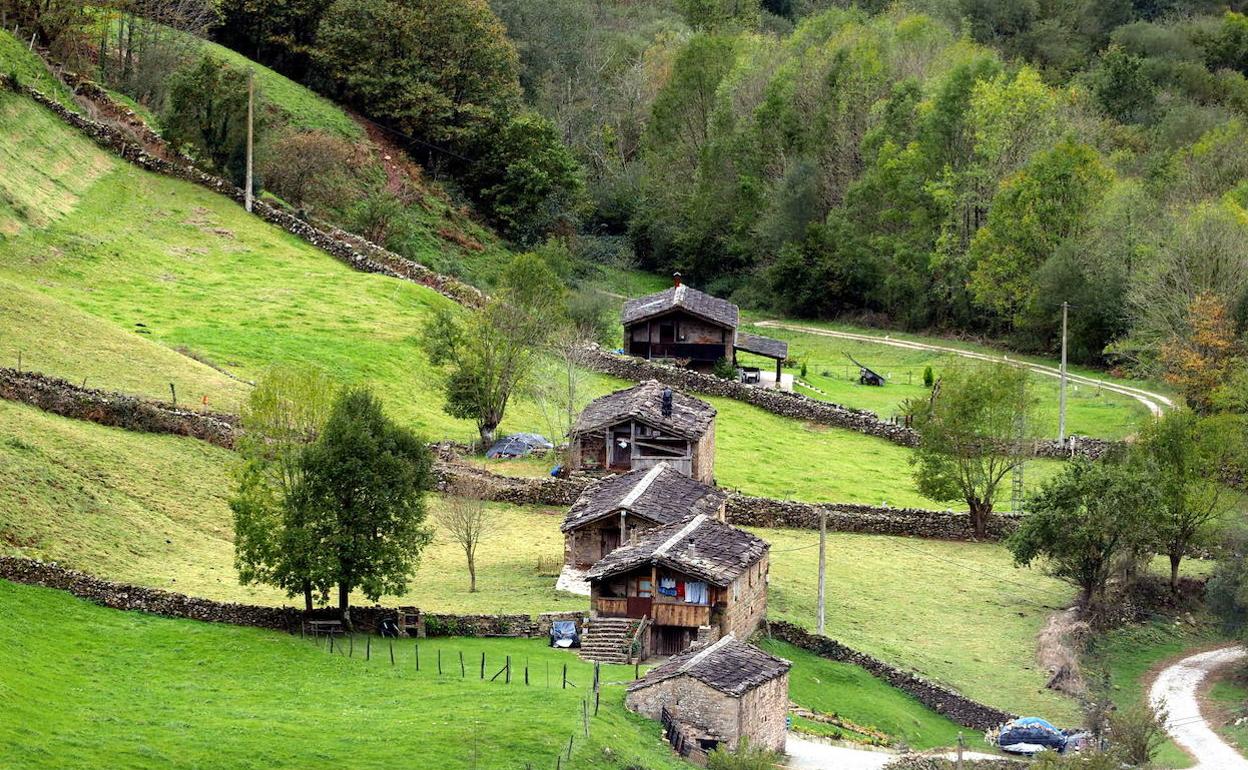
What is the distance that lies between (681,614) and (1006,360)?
192 ft

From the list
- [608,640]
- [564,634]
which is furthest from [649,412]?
[608,640]

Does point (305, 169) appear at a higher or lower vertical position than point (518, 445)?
higher

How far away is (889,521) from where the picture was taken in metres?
77.6

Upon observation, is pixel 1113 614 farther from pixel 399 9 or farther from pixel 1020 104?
pixel 399 9

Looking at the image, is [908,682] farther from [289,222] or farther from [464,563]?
[289,222]

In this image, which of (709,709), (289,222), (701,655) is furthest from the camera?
(289,222)

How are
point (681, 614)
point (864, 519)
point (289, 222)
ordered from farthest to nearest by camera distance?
point (289, 222)
point (864, 519)
point (681, 614)

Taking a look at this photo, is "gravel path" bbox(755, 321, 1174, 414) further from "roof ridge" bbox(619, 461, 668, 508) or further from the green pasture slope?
"roof ridge" bbox(619, 461, 668, 508)

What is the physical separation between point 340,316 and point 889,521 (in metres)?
29.1

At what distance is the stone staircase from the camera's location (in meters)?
55.6

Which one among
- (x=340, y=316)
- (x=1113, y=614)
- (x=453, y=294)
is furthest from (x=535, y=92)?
(x=1113, y=614)

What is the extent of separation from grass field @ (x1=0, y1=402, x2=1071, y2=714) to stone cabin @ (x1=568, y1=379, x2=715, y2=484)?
3.71 metres

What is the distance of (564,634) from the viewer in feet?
187

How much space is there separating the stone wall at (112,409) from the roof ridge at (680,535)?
62.4 feet
